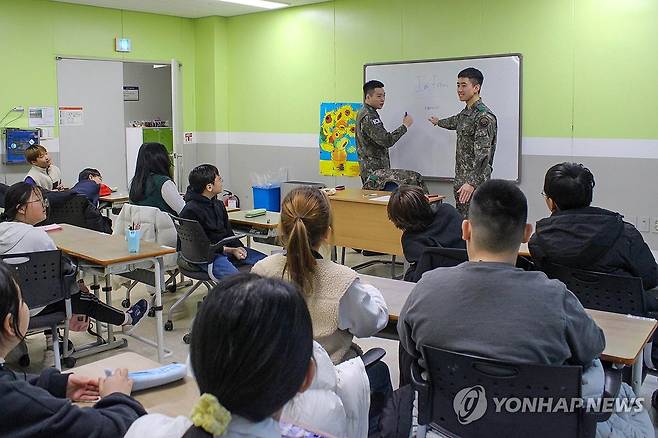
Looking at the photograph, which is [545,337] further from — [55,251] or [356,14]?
[356,14]

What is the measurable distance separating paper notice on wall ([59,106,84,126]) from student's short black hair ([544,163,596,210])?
21.8 feet

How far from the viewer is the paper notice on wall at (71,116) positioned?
8.16 meters

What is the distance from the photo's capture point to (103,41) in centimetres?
845

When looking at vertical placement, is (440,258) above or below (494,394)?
above

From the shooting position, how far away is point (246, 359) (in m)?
1.04

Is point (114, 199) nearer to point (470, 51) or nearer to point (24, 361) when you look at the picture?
point (24, 361)

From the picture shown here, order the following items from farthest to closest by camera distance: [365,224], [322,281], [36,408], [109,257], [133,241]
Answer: [365,224]
[133,241]
[109,257]
[322,281]
[36,408]

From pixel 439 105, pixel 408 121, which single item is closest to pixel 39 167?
pixel 408 121

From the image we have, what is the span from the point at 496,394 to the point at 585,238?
1419 millimetres

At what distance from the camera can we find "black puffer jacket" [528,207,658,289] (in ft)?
9.77

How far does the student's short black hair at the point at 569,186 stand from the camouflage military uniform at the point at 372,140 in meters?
3.80

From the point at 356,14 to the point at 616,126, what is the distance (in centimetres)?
325

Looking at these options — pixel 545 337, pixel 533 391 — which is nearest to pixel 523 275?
pixel 545 337

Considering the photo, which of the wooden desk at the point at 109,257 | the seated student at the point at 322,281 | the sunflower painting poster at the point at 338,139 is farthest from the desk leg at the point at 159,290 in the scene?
the sunflower painting poster at the point at 338,139
